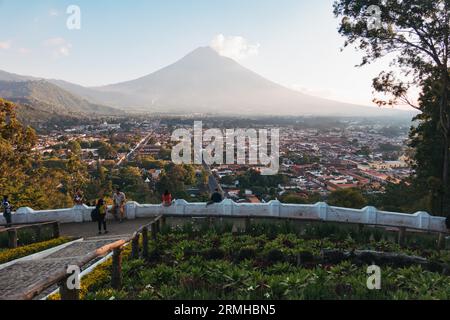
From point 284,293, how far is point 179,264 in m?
2.68

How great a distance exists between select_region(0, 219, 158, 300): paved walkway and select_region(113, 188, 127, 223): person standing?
12.4 inches

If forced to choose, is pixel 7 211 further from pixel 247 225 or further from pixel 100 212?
pixel 247 225

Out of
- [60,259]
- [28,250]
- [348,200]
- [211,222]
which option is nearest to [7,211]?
[28,250]

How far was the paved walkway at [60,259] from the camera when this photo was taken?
6.45 meters

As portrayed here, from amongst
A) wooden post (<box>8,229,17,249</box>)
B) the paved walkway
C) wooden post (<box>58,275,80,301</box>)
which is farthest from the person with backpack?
wooden post (<box>58,275,80,301</box>)

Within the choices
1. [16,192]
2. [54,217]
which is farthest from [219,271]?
[16,192]

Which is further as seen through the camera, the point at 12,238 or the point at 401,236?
the point at 12,238

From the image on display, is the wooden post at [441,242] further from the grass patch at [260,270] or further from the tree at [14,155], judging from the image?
the tree at [14,155]

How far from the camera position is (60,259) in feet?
24.7

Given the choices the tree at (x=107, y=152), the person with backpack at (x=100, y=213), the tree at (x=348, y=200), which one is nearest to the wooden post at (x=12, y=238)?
the person with backpack at (x=100, y=213)

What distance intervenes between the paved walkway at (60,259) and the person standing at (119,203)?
0.31 metres

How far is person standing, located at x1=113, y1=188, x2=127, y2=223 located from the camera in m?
11.2

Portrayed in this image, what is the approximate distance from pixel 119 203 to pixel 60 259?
3844mm

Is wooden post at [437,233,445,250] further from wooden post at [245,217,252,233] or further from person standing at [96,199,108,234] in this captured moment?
person standing at [96,199,108,234]
